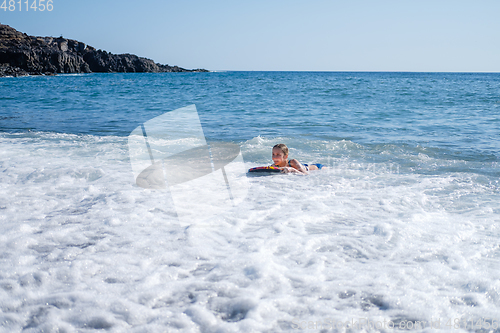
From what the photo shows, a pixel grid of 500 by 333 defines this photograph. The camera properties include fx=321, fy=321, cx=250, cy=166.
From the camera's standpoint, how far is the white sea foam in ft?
7.19

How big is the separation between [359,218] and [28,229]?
11.6 feet

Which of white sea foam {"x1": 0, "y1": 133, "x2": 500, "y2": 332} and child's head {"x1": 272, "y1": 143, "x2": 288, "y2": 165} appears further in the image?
child's head {"x1": 272, "y1": 143, "x2": 288, "y2": 165}

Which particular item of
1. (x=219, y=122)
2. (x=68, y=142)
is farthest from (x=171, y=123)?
(x=68, y=142)

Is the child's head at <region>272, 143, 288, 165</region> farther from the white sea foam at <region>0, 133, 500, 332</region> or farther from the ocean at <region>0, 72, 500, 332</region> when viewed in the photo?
the white sea foam at <region>0, 133, 500, 332</region>

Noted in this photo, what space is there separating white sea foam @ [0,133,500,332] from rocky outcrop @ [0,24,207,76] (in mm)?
70175

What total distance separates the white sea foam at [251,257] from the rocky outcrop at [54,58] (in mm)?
70175

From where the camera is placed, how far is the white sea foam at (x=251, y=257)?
2.19 metres

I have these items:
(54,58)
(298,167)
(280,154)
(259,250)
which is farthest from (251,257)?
(54,58)

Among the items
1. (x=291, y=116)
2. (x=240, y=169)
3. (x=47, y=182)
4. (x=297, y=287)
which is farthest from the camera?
(x=291, y=116)

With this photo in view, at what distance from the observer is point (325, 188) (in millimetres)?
4809

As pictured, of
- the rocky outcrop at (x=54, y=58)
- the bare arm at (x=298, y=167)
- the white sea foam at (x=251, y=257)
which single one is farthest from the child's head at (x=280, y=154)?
the rocky outcrop at (x=54, y=58)

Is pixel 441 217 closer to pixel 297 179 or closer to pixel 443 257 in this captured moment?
pixel 443 257

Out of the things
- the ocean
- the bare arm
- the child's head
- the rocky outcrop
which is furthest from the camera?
the rocky outcrop

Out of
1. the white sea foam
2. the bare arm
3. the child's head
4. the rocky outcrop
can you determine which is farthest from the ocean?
the rocky outcrop
